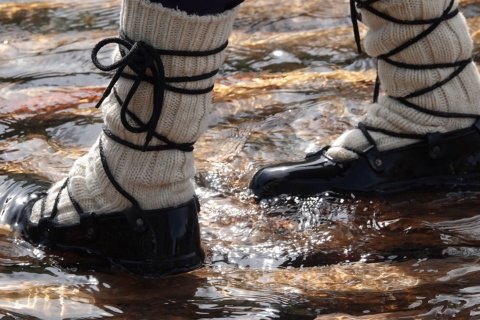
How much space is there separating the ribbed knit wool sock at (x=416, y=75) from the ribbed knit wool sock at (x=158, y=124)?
638 mm

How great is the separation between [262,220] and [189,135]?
426 mm

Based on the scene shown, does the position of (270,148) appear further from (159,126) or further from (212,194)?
(159,126)

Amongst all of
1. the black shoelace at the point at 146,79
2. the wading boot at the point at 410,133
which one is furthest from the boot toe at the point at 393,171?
the black shoelace at the point at 146,79

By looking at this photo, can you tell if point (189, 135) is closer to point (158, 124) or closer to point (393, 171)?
point (158, 124)

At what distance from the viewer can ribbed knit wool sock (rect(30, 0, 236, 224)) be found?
1.99 meters

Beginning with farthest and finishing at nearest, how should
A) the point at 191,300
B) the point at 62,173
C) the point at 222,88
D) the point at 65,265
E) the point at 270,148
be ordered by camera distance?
the point at 222,88
the point at 270,148
the point at 62,173
the point at 65,265
the point at 191,300

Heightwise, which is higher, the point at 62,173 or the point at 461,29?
the point at 461,29

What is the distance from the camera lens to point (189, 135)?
6.91 feet

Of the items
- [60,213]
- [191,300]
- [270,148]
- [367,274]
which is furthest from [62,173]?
[367,274]

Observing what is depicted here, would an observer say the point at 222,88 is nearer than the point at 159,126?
No

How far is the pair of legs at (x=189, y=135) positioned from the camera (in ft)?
6.60

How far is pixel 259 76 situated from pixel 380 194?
1248 millimetres

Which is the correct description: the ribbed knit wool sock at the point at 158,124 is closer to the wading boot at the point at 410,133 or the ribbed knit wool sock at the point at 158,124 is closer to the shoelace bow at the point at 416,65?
the wading boot at the point at 410,133

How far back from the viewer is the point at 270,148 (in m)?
2.97
